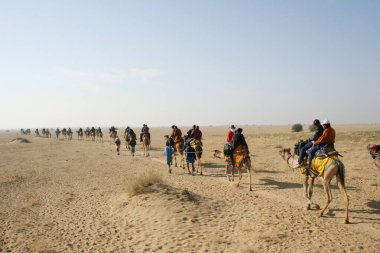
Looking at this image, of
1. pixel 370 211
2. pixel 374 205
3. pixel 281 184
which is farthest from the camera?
pixel 281 184

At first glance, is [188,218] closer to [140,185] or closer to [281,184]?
[140,185]

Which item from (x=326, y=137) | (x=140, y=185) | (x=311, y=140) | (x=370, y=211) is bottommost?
(x=370, y=211)

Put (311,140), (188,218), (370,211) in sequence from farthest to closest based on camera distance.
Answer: (311,140) → (370,211) → (188,218)

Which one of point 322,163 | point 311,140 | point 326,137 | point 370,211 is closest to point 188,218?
point 322,163

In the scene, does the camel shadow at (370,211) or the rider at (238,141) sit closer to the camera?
the camel shadow at (370,211)

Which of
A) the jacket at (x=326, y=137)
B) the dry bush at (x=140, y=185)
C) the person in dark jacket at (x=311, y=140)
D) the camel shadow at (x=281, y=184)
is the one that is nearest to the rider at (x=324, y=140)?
the jacket at (x=326, y=137)

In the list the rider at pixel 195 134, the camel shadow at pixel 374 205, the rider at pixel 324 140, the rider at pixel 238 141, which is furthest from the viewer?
the rider at pixel 195 134

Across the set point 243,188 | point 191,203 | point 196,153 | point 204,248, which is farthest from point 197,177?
point 204,248

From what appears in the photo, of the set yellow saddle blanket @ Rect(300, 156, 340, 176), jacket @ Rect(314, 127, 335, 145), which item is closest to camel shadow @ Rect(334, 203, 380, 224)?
yellow saddle blanket @ Rect(300, 156, 340, 176)

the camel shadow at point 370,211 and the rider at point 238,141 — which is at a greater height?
the rider at point 238,141

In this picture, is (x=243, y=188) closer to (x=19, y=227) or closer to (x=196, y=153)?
(x=196, y=153)

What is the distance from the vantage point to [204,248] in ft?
25.5

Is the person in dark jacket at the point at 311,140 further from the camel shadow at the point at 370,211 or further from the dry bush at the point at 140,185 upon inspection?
the dry bush at the point at 140,185

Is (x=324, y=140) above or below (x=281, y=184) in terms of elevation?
above
